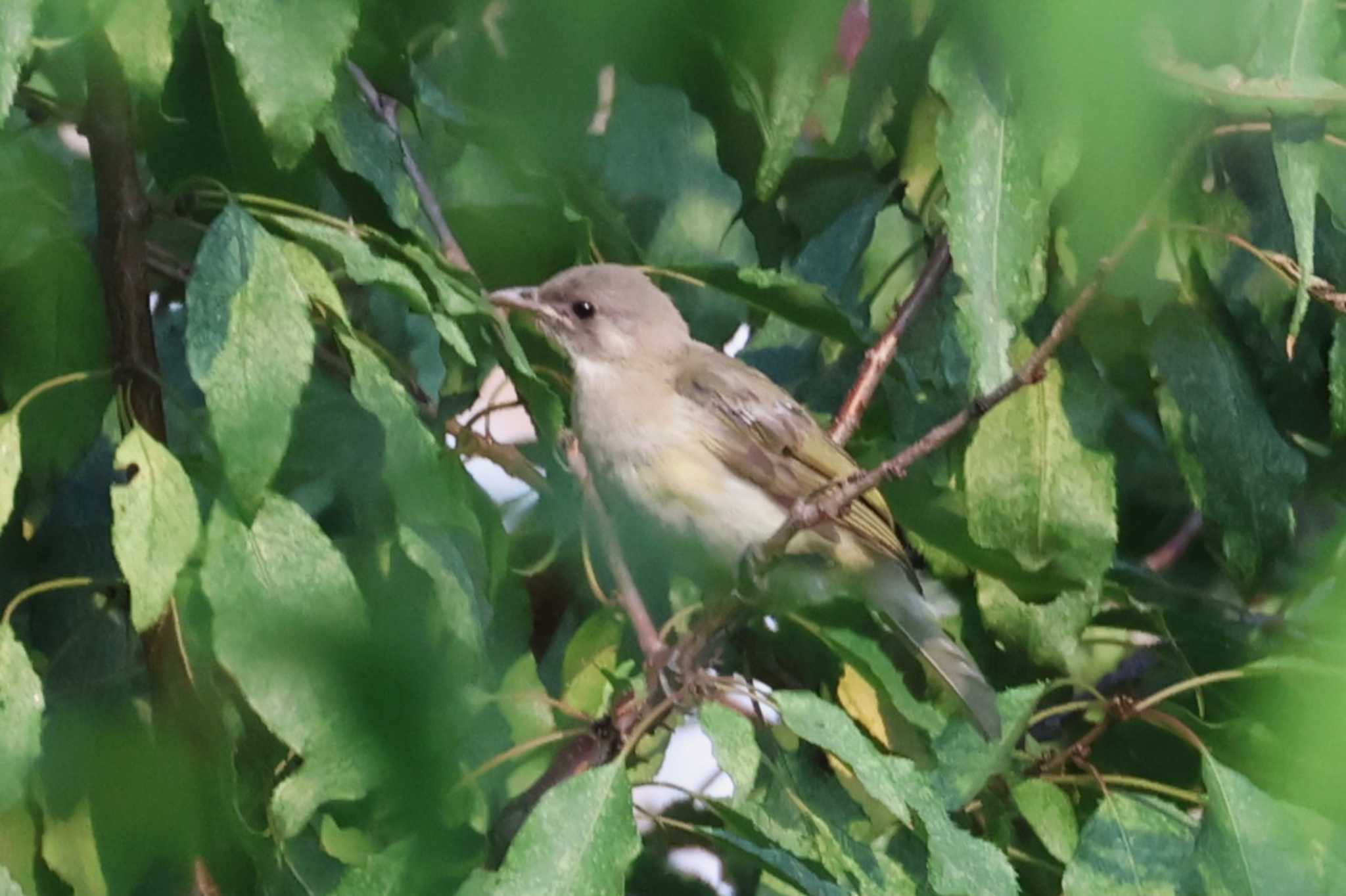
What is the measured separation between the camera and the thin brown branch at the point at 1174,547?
9.30ft

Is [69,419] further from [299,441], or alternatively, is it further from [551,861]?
[551,861]

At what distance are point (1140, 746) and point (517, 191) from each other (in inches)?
44.1

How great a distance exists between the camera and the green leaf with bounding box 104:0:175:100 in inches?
52.6

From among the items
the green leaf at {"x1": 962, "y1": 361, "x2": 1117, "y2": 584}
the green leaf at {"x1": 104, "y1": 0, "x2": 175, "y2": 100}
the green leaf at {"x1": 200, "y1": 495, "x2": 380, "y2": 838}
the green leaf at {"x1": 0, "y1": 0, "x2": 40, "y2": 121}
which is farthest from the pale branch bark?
the green leaf at {"x1": 0, "y1": 0, "x2": 40, "y2": 121}

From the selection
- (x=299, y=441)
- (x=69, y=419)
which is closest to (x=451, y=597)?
(x=299, y=441)

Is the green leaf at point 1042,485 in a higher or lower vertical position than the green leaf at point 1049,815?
higher

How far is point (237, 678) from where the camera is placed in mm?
1345

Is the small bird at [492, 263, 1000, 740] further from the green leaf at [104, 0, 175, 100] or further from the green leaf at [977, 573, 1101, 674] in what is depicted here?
the green leaf at [104, 0, 175, 100]

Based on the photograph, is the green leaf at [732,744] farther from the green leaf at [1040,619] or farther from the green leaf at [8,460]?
the green leaf at [8,460]

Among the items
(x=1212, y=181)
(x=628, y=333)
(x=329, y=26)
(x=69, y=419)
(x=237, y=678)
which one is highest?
(x=329, y=26)

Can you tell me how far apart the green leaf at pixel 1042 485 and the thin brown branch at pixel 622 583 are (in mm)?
415

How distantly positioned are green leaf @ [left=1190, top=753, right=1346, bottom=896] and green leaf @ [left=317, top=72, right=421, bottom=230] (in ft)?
3.51

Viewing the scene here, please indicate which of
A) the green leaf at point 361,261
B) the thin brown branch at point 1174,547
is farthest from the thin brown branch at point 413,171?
the thin brown branch at point 1174,547

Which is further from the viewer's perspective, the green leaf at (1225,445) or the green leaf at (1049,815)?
the green leaf at (1225,445)
